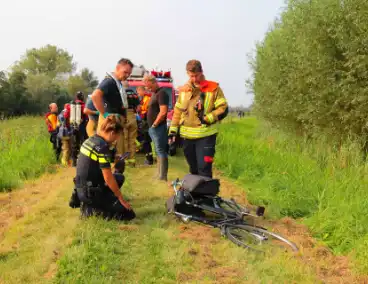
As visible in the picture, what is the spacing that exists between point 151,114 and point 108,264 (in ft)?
14.8

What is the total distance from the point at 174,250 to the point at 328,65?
435 inches

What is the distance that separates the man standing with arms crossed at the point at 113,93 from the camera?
236 inches

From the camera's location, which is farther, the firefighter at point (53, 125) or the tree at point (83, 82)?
the tree at point (83, 82)

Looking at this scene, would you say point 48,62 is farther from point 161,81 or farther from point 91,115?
point 91,115

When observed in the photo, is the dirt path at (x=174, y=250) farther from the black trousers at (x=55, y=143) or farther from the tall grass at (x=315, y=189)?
the black trousers at (x=55, y=143)

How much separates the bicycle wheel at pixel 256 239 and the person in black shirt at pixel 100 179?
133cm

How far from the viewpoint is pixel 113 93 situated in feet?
20.4

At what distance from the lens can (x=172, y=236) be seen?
4.55 meters

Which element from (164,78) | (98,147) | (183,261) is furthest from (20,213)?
(164,78)

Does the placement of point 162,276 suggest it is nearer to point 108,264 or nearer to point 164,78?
point 108,264

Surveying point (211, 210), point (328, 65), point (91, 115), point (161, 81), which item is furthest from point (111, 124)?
point (328, 65)

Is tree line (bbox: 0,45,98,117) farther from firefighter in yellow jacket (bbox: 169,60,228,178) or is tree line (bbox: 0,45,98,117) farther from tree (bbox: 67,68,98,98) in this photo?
firefighter in yellow jacket (bbox: 169,60,228,178)

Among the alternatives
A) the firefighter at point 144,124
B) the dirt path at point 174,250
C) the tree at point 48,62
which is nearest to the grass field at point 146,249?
the dirt path at point 174,250

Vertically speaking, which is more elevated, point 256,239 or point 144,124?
Answer: point 144,124
